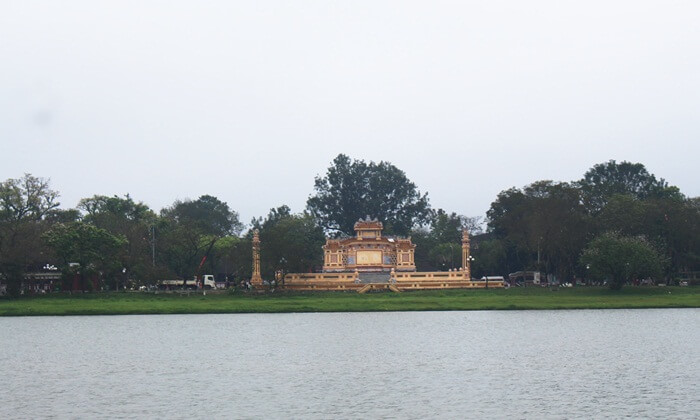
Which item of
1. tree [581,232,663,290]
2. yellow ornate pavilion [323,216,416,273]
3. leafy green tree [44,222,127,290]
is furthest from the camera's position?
yellow ornate pavilion [323,216,416,273]

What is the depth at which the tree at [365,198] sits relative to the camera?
160 m

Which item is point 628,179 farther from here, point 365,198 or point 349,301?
point 349,301

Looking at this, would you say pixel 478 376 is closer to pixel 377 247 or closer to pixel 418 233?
pixel 377 247

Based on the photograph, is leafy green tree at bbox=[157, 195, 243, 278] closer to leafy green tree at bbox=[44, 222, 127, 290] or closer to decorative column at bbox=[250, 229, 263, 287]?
decorative column at bbox=[250, 229, 263, 287]

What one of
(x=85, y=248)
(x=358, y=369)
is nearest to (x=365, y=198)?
(x=85, y=248)

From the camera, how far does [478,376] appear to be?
42.2 meters

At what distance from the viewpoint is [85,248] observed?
102750 millimetres

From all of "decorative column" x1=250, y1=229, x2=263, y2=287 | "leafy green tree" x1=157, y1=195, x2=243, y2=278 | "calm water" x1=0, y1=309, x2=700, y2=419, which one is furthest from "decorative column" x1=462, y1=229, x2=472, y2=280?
"calm water" x1=0, y1=309, x2=700, y2=419

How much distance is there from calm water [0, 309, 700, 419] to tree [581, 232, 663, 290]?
74.3 ft

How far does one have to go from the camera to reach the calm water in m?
34.8

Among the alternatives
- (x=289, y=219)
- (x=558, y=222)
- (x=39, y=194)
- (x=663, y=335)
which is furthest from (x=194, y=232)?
(x=663, y=335)

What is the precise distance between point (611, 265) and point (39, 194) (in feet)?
222

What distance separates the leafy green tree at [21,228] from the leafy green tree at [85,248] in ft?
6.45

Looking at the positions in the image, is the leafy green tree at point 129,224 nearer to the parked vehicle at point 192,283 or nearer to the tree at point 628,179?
the parked vehicle at point 192,283
